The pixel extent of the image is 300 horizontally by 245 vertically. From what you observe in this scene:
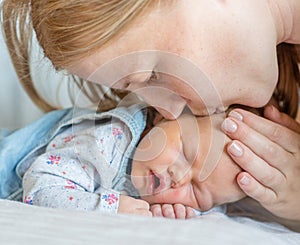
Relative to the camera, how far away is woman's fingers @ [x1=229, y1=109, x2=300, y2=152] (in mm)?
1009

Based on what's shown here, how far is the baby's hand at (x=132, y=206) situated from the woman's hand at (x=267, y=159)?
15 cm

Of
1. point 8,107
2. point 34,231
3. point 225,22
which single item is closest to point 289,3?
point 225,22

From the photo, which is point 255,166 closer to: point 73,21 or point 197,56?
point 197,56

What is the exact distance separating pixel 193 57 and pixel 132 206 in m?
0.24

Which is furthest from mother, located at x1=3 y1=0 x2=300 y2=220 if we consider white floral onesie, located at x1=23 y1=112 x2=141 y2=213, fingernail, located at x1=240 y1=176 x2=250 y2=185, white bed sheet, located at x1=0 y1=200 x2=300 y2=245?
white bed sheet, located at x1=0 y1=200 x2=300 y2=245

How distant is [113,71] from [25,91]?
49 cm

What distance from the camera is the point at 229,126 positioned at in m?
0.98

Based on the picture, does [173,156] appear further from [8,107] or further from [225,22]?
[8,107]

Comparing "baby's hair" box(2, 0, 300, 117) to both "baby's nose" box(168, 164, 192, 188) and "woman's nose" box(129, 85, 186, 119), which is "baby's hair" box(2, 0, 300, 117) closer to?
"woman's nose" box(129, 85, 186, 119)

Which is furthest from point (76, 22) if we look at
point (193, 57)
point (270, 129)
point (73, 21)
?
point (270, 129)

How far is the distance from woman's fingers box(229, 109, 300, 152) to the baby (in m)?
0.04

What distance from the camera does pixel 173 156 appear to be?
98cm

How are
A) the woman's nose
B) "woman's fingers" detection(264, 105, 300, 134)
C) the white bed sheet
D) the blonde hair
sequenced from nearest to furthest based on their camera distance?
the white bed sheet, the blonde hair, the woman's nose, "woman's fingers" detection(264, 105, 300, 134)

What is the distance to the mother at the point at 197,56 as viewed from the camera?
0.83 m
